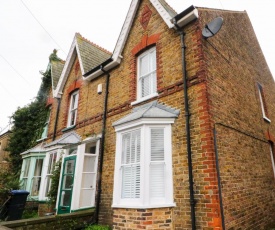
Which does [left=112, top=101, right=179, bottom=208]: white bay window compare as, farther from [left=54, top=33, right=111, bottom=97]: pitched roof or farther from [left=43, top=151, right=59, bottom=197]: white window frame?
[left=54, top=33, right=111, bottom=97]: pitched roof

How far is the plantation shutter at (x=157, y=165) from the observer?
5.69 metres

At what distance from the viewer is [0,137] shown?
71.3ft

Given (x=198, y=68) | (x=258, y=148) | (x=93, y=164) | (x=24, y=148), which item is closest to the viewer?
(x=198, y=68)

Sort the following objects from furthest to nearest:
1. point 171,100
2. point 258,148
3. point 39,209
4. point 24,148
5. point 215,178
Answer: point 24,148 < point 39,209 < point 258,148 < point 171,100 < point 215,178

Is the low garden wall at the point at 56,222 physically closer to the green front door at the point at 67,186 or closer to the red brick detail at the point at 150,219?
the green front door at the point at 67,186

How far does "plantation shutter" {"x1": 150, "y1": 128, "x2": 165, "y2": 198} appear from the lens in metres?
5.69

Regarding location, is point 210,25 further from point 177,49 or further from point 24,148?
point 24,148

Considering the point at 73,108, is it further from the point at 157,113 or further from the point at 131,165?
the point at 157,113

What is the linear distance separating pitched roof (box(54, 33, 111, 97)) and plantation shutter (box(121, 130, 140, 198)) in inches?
245

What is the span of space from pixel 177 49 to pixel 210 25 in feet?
3.87

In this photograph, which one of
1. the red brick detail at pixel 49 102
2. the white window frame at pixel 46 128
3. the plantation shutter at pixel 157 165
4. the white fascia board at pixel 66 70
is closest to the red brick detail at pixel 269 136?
the plantation shutter at pixel 157 165

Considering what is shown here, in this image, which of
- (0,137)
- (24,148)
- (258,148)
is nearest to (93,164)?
(258,148)

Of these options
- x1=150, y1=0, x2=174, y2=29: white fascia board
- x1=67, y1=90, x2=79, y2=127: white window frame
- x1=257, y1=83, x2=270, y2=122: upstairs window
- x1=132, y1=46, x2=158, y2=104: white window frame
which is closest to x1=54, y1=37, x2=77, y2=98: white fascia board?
x1=67, y1=90, x2=79, y2=127: white window frame

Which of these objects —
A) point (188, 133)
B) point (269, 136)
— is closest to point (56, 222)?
point (188, 133)
